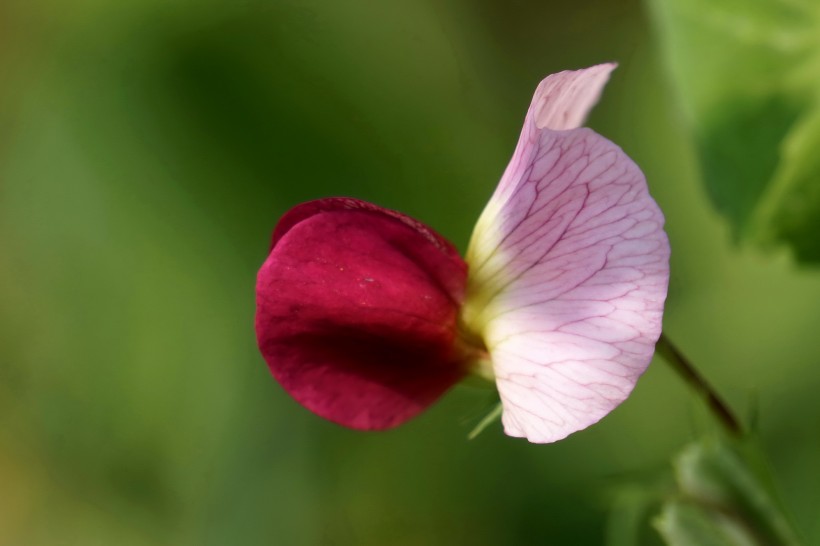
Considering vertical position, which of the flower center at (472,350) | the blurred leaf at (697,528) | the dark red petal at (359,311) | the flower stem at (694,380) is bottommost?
the blurred leaf at (697,528)

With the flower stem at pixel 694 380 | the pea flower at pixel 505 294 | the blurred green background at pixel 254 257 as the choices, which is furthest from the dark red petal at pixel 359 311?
the blurred green background at pixel 254 257

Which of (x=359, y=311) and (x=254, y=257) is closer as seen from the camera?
(x=359, y=311)

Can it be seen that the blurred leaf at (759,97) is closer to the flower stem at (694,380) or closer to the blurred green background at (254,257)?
the flower stem at (694,380)

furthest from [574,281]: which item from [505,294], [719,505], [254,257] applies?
[254,257]

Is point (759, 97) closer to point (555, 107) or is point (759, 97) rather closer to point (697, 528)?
point (555, 107)

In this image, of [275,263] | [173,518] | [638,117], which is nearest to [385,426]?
[275,263]

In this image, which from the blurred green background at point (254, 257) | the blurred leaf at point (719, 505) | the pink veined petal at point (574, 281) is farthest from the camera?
the blurred green background at point (254, 257)
